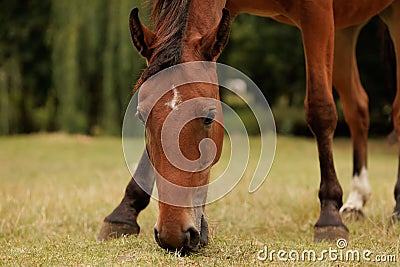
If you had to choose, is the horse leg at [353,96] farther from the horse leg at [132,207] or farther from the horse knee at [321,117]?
the horse leg at [132,207]

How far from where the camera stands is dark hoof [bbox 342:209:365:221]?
15.8ft

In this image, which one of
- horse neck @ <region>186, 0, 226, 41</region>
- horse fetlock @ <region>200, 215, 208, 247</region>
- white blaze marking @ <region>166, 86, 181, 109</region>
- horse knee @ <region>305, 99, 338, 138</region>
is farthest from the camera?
horse knee @ <region>305, 99, 338, 138</region>

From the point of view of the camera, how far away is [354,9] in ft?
14.0

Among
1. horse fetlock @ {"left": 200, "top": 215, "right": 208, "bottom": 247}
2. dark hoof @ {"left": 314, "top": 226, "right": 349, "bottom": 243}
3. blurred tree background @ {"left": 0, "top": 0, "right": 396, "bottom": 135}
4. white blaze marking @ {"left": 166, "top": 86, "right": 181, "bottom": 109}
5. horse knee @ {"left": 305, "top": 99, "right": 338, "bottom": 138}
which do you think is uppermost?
white blaze marking @ {"left": 166, "top": 86, "right": 181, "bottom": 109}

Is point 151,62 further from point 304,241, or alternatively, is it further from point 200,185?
point 304,241

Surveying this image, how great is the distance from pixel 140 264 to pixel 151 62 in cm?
95

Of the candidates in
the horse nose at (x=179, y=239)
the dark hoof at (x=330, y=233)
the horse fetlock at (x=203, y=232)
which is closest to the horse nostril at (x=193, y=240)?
the horse nose at (x=179, y=239)

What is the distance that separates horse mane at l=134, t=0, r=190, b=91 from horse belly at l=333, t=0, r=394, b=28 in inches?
52.7

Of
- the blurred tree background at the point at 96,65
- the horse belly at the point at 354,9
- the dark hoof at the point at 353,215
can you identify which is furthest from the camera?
the blurred tree background at the point at 96,65

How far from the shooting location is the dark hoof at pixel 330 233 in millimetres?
3666

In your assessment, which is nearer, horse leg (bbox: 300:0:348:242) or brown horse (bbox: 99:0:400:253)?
brown horse (bbox: 99:0:400:253)

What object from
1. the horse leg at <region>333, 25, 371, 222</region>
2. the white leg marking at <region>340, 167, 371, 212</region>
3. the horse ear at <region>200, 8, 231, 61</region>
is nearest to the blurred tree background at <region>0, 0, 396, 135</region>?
the horse leg at <region>333, 25, 371, 222</region>

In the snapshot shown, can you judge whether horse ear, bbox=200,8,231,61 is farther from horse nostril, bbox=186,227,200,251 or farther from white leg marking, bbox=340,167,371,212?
white leg marking, bbox=340,167,371,212

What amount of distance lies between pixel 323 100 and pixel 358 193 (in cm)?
159
